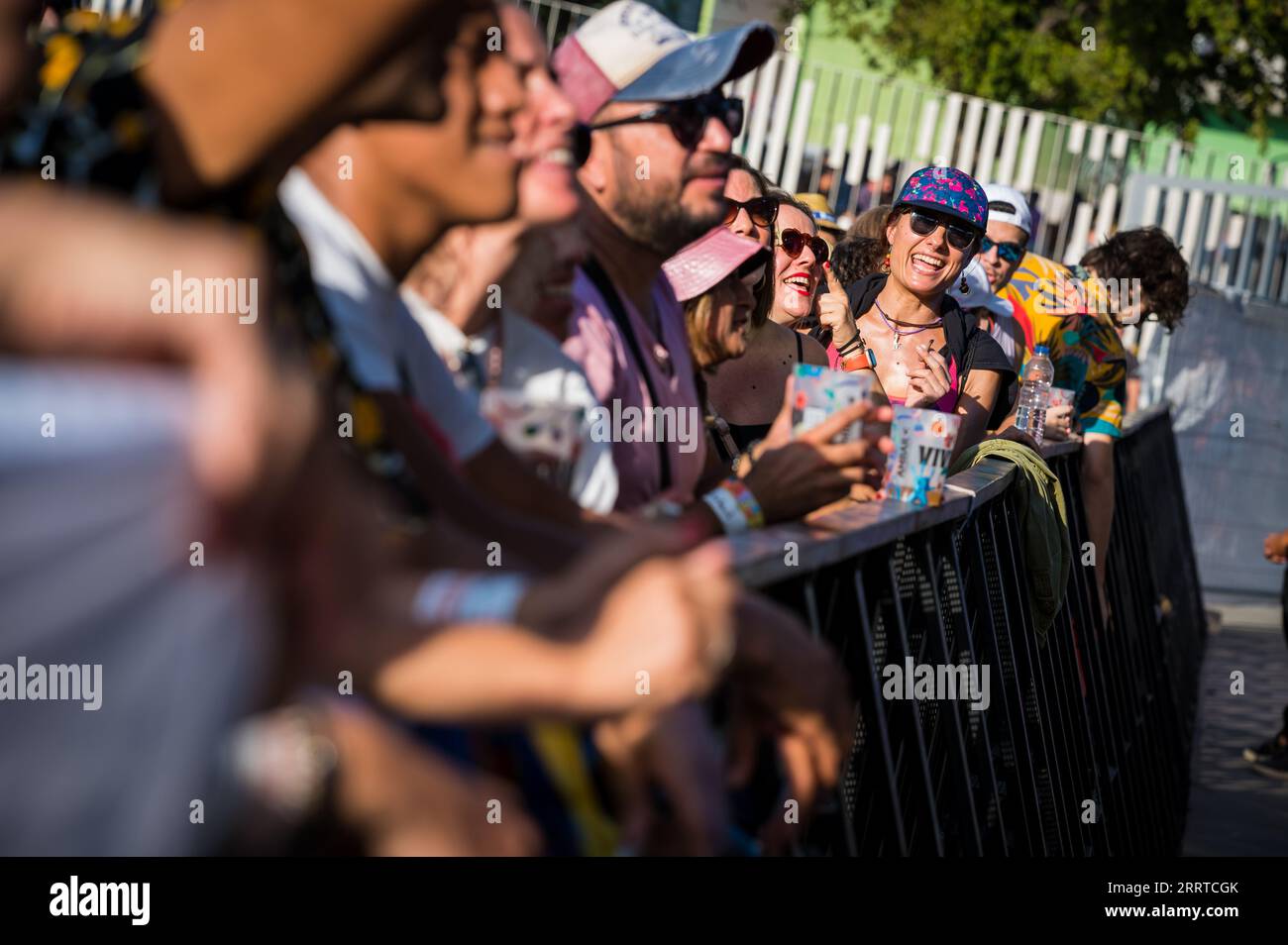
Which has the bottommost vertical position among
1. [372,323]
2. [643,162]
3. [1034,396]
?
[1034,396]

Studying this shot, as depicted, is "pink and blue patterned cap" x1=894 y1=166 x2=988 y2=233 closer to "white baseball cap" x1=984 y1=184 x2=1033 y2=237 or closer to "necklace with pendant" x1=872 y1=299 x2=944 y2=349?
"necklace with pendant" x1=872 y1=299 x2=944 y2=349

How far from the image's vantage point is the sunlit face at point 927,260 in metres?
6.73

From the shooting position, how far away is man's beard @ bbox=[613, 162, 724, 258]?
3744mm

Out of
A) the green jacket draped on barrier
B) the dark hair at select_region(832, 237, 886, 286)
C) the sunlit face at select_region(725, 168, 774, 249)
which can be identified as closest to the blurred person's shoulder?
the sunlit face at select_region(725, 168, 774, 249)

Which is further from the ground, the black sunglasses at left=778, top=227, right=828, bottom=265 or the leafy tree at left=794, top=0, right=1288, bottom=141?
the leafy tree at left=794, top=0, right=1288, bottom=141

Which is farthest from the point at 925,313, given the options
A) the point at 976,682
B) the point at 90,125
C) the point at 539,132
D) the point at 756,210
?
the point at 90,125

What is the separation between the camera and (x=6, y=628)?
1513 millimetres

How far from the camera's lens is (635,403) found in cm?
366

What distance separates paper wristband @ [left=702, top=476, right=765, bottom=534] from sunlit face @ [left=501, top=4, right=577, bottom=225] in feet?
2.11

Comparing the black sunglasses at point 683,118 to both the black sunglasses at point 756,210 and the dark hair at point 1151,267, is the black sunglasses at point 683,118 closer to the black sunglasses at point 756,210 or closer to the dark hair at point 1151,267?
the black sunglasses at point 756,210

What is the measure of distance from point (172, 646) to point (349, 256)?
3.40ft

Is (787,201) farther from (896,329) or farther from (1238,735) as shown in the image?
(1238,735)

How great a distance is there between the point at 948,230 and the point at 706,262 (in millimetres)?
2362
